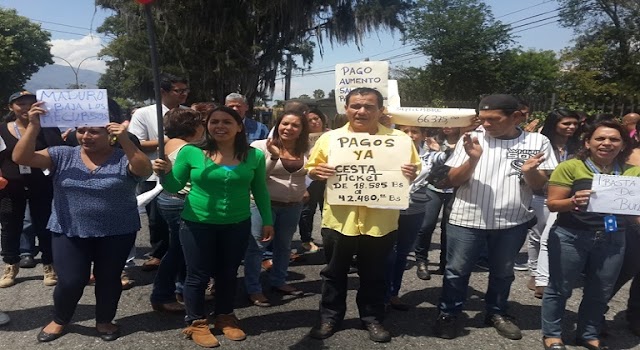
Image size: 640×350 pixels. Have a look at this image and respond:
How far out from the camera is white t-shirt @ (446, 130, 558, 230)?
3387 mm

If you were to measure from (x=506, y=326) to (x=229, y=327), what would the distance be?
6.88ft

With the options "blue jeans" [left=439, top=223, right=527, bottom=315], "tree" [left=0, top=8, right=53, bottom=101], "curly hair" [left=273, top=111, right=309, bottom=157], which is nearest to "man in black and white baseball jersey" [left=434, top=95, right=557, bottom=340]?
"blue jeans" [left=439, top=223, right=527, bottom=315]

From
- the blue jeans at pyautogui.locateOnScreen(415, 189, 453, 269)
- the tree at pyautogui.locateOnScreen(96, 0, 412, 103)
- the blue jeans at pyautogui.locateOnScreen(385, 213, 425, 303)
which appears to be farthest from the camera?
the tree at pyautogui.locateOnScreen(96, 0, 412, 103)

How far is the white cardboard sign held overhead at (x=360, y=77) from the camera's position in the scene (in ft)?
12.7

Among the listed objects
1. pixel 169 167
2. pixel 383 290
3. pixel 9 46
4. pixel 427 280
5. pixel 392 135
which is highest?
pixel 9 46

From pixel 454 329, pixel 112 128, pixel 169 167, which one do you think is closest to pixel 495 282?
pixel 454 329

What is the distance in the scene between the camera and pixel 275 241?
4332 millimetres

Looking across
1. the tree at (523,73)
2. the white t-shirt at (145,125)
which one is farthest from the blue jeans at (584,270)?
the tree at (523,73)

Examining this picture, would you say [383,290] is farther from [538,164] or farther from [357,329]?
[538,164]

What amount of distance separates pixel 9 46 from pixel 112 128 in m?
43.7

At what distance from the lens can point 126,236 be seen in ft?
11.1

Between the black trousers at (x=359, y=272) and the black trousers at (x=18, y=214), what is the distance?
284cm

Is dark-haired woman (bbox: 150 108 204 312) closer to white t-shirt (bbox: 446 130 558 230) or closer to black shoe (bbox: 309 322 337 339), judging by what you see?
black shoe (bbox: 309 322 337 339)

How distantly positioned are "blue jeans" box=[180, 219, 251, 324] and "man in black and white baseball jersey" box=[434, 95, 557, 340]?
1568mm
